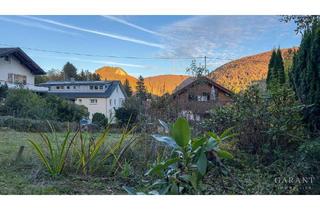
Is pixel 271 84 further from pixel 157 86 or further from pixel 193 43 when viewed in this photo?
pixel 157 86

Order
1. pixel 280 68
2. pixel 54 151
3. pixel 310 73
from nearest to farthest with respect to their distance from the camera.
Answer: pixel 54 151 → pixel 310 73 → pixel 280 68

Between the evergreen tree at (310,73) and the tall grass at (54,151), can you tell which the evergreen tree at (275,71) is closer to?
the evergreen tree at (310,73)

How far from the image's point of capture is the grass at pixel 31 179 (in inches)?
145

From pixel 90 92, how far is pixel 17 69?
95cm

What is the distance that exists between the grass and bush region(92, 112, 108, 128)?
244mm

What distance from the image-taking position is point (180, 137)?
2754 mm

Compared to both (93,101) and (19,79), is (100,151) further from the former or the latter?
(19,79)

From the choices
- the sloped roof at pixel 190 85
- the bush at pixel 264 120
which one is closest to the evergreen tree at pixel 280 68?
the bush at pixel 264 120

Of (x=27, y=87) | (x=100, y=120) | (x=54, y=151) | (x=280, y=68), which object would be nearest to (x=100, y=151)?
(x=100, y=120)

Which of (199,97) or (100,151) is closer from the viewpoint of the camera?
(100,151)

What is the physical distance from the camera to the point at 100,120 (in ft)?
14.7

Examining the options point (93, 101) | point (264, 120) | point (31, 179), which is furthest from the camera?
point (264, 120)

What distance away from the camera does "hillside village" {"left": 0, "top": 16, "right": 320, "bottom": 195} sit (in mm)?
3934
